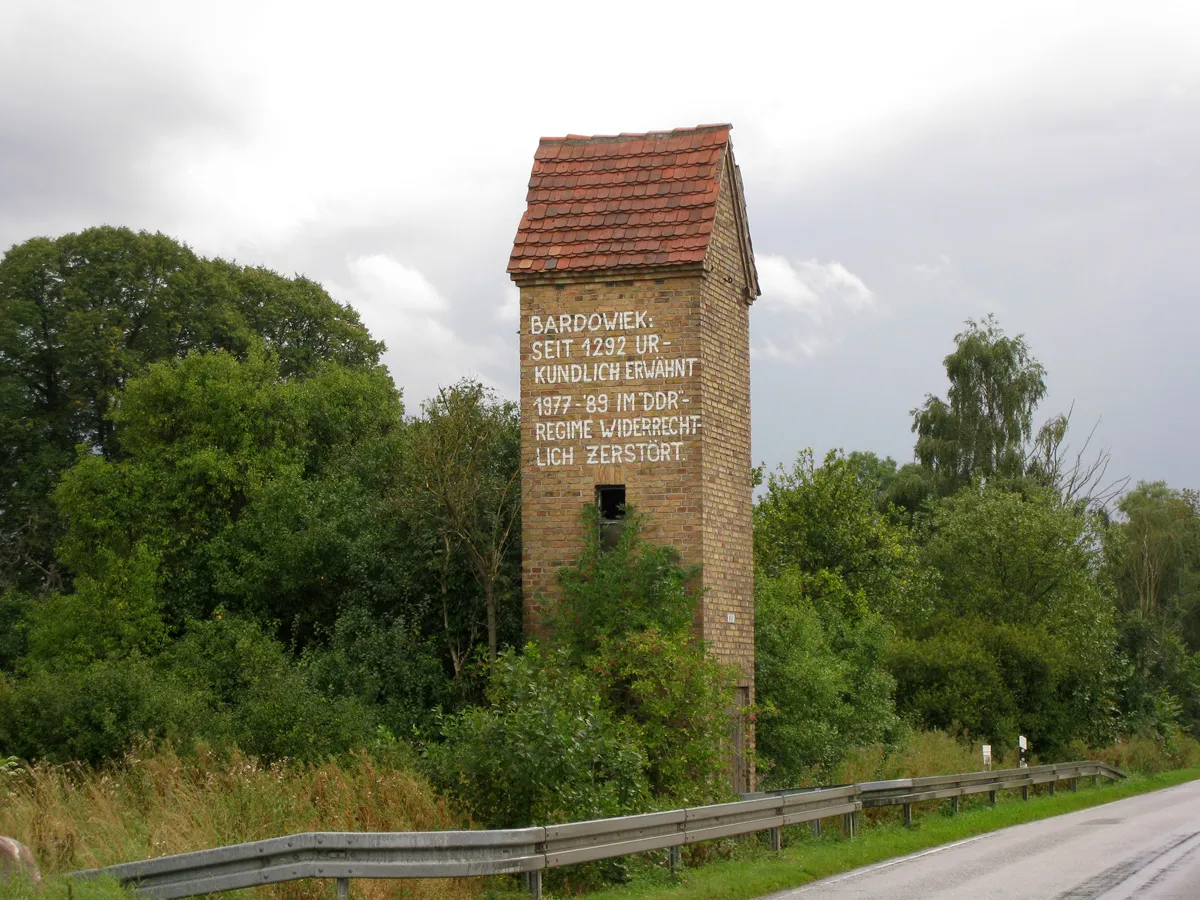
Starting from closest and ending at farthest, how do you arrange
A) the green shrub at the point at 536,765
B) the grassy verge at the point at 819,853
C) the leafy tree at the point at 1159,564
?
the grassy verge at the point at 819,853 < the green shrub at the point at 536,765 < the leafy tree at the point at 1159,564

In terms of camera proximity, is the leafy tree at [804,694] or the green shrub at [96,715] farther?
the leafy tree at [804,694]

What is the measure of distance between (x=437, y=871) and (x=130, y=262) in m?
36.1

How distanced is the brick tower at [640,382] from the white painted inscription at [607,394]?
0.6 inches

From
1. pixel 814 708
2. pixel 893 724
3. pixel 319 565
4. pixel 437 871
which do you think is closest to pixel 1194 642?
pixel 893 724

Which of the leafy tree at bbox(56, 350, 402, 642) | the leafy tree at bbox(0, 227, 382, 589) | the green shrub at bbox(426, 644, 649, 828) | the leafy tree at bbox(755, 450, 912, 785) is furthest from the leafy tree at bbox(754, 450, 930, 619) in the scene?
the green shrub at bbox(426, 644, 649, 828)

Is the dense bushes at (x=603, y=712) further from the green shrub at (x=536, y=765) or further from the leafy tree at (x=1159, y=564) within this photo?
the leafy tree at (x=1159, y=564)

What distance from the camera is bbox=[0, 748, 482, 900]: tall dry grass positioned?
11.5 metres

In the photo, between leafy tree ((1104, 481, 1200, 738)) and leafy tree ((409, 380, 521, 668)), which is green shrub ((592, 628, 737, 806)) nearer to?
leafy tree ((409, 380, 521, 668))

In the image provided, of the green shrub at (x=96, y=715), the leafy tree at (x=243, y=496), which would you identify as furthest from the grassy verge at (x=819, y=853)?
the leafy tree at (x=243, y=496)

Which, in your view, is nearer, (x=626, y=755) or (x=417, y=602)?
(x=626, y=755)

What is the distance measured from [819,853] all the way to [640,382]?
681cm

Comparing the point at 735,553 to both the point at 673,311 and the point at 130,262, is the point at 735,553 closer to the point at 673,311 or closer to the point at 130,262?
the point at 673,311

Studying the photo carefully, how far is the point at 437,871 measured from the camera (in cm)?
1020

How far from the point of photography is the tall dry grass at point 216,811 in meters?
11.5
